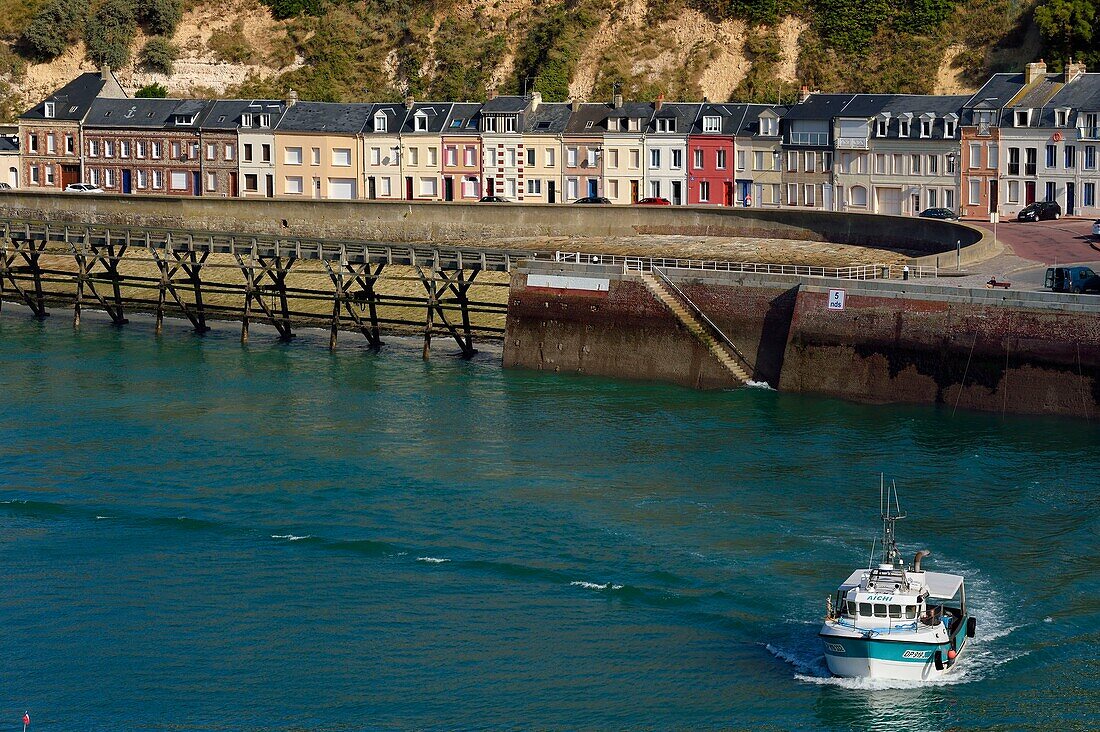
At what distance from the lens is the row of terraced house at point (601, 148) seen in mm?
79625

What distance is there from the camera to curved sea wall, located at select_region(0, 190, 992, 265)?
73.8 m

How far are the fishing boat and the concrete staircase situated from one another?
22.8 m

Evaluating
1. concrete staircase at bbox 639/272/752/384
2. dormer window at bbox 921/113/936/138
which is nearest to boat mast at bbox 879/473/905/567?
concrete staircase at bbox 639/272/752/384

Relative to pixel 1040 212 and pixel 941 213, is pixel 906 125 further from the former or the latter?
pixel 1040 212

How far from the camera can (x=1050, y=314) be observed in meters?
48.2

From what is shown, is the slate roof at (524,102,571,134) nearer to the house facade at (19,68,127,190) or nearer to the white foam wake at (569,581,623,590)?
the house facade at (19,68,127,190)

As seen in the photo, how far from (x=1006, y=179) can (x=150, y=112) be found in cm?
4968

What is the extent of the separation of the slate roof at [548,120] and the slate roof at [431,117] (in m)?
4.84

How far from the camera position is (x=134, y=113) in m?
97.4

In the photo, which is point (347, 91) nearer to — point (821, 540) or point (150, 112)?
point (150, 112)

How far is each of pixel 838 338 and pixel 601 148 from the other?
40.5 m

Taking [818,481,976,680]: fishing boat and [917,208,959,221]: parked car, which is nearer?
[818,481,976,680]: fishing boat

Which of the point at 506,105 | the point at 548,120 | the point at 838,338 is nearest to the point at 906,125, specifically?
the point at 548,120

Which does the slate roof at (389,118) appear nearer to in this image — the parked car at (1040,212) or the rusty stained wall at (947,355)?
the parked car at (1040,212)
